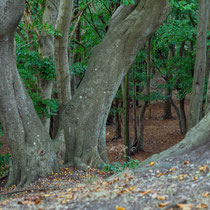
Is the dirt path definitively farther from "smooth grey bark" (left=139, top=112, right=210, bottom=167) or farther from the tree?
"smooth grey bark" (left=139, top=112, right=210, bottom=167)

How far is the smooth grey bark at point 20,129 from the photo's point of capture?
582cm

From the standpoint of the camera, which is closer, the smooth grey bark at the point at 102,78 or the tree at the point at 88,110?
the tree at the point at 88,110

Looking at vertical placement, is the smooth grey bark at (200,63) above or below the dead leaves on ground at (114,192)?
above

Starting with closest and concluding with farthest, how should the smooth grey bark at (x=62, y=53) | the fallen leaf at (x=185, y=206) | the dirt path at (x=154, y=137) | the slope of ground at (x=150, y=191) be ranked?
the fallen leaf at (x=185, y=206)
the slope of ground at (x=150, y=191)
the smooth grey bark at (x=62, y=53)
the dirt path at (x=154, y=137)

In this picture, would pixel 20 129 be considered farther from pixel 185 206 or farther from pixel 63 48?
pixel 185 206

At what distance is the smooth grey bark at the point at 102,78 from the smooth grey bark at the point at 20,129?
765 mm

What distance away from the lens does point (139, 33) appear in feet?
22.0

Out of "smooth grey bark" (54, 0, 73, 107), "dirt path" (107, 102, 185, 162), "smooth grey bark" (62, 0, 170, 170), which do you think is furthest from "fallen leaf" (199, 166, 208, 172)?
"dirt path" (107, 102, 185, 162)

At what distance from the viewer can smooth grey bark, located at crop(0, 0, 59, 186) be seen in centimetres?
582

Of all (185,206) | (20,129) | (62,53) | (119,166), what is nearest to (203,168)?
(185,206)

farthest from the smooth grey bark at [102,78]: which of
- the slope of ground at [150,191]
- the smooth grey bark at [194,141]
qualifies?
the smooth grey bark at [194,141]

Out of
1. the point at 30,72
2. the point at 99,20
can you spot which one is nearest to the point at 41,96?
the point at 30,72

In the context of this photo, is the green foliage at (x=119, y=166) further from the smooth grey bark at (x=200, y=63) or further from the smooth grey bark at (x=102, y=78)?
the smooth grey bark at (x=200, y=63)

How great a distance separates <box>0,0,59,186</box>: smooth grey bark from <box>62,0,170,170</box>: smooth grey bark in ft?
2.51
